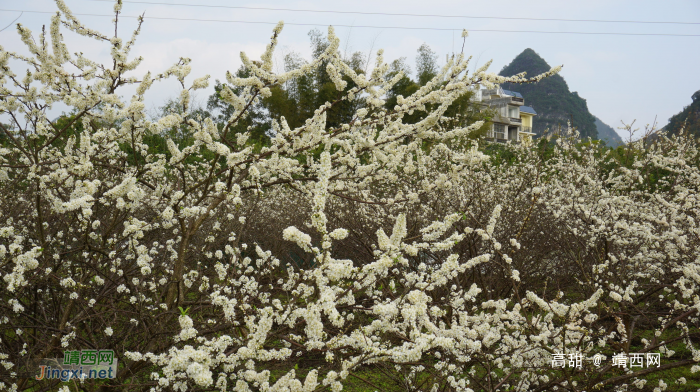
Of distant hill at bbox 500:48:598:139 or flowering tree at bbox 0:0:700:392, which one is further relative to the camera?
distant hill at bbox 500:48:598:139


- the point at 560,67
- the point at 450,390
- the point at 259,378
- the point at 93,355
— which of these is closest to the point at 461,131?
the point at 560,67

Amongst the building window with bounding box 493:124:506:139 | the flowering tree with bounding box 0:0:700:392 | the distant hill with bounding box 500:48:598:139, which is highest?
the distant hill with bounding box 500:48:598:139

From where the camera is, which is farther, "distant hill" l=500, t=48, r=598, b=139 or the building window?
"distant hill" l=500, t=48, r=598, b=139

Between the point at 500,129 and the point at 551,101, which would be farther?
the point at 551,101

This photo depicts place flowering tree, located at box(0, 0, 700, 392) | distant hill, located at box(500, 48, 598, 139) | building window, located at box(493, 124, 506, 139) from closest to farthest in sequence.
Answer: flowering tree, located at box(0, 0, 700, 392)
building window, located at box(493, 124, 506, 139)
distant hill, located at box(500, 48, 598, 139)

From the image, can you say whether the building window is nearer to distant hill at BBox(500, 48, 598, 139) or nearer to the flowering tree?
distant hill at BBox(500, 48, 598, 139)

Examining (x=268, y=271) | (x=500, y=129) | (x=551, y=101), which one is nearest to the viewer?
(x=268, y=271)

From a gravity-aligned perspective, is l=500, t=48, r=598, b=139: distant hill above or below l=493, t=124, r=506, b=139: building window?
above

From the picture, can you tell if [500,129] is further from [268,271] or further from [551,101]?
[268,271]

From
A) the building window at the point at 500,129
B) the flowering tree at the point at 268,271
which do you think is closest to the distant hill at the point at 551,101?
the building window at the point at 500,129

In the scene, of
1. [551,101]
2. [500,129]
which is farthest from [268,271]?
[551,101]

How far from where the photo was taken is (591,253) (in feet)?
16.2

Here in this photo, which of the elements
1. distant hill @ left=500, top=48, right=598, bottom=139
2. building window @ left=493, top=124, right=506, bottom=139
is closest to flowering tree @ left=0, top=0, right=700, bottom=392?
building window @ left=493, top=124, right=506, bottom=139

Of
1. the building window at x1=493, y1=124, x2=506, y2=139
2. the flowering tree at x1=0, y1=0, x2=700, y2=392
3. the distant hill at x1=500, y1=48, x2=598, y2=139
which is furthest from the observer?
the distant hill at x1=500, y1=48, x2=598, y2=139
